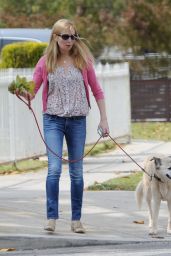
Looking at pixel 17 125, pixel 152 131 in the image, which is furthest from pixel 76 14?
pixel 17 125

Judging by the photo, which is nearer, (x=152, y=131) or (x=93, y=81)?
(x=93, y=81)

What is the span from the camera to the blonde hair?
9781 millimetres

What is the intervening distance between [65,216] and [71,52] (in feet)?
6.83

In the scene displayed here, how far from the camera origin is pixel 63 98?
32.2 ft

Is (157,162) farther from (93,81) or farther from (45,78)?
(45,78)

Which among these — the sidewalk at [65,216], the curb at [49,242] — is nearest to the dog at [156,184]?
the sidewalk at [65,216]

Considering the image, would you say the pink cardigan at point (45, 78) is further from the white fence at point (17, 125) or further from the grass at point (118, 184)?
the white fence at point (17, 125)

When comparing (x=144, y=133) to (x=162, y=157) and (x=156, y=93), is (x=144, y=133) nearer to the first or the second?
(x=156, y=93)

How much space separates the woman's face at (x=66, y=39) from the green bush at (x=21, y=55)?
332 inches

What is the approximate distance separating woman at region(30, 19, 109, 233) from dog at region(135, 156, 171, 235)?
0.69m

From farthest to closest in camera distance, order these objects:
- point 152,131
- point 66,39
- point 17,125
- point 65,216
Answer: point 152,131 < point 17,125 < point 65,216 < point 66,39

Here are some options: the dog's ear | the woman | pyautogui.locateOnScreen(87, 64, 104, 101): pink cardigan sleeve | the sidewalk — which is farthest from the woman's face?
the sidewalk

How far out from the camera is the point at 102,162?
17703 mm

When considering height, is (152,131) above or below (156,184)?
below
